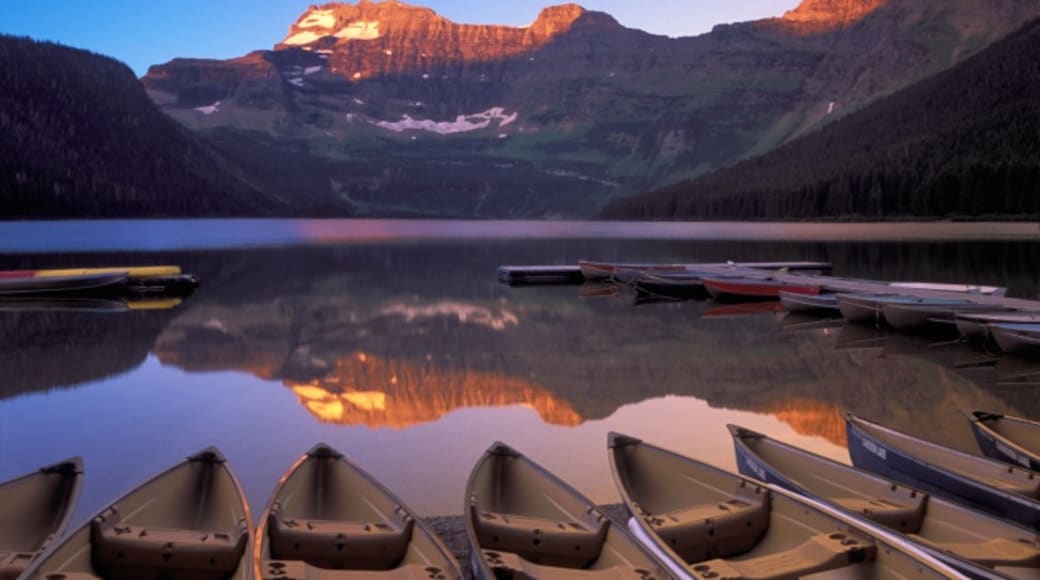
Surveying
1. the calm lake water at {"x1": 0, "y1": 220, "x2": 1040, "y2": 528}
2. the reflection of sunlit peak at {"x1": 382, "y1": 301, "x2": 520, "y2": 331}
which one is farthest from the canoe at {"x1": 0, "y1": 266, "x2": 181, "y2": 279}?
the reflection of sunlit peak at {"x1": 382, "y1": 301, "x2": 520, "y2": 331}

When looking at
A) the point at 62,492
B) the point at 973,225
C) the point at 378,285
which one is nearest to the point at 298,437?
the point at 62,492

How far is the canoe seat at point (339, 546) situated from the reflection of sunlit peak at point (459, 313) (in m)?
25.3

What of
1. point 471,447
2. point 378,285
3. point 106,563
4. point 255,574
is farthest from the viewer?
point 378,285

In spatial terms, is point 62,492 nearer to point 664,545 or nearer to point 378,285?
point 664,545

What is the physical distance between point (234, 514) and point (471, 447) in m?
7.72

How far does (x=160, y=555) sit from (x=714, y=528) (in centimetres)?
471

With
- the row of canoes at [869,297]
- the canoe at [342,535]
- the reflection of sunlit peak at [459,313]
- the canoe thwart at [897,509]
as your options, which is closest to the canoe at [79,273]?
the reflection of sunlit peak at [459,313]

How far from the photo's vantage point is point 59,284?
42219mm

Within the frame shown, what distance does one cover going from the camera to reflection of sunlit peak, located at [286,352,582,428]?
60.2 ft

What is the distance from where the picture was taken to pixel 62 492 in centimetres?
902

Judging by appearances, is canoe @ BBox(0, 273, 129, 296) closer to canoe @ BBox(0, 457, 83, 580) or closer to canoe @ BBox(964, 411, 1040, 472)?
canoe @ BBox(0, 457, 83, 580)

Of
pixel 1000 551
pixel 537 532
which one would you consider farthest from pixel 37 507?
pixel 1000 551

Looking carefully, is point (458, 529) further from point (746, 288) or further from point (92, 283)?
point (92, 283)

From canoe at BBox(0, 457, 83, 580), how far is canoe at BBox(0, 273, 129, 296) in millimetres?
36911
